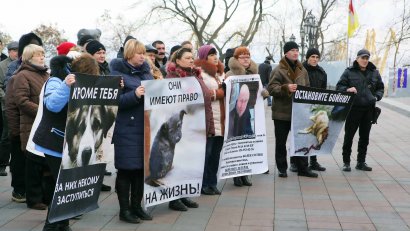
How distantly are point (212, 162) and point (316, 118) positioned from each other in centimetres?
183

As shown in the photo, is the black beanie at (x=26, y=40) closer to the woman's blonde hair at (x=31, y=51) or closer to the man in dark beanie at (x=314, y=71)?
the woman's blonde hair at (x=31, y=51)

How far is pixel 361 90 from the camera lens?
8.28 metres

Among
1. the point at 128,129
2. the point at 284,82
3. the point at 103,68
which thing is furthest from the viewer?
the point at 284,82

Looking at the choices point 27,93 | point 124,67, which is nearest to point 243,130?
point 124,67

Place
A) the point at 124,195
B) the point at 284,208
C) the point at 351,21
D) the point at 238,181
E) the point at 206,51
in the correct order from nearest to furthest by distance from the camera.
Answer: the point at 124,195, the point at 284,208, the point at 206,51, the point at 238,181, the point at 351,21

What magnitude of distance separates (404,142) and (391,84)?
19.9m

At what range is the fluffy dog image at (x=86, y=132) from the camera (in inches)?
186

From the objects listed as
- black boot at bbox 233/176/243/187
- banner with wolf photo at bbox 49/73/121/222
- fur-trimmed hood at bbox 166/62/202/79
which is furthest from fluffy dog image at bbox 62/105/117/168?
black boot at bbox 233/176/243/187

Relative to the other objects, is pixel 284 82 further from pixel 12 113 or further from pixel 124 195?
pixel 12 113

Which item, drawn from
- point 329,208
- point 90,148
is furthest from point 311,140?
point 90,148

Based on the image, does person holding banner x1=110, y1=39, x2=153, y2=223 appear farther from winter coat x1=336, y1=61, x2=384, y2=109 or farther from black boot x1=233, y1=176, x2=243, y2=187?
winter coat x1=336, y1=61, x2=384, y2=109

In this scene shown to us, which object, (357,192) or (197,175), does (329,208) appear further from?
(197,175)

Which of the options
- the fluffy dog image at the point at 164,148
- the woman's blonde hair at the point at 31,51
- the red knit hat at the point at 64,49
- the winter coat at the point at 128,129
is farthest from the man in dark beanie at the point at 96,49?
the fluffy dog image at the point at 164,148

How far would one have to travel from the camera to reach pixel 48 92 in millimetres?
4863
